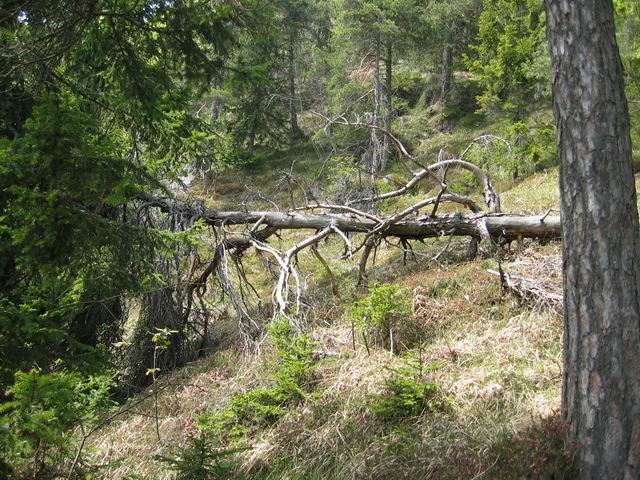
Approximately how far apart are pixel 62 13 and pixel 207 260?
5109 millimetres

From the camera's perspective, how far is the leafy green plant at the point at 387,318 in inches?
260

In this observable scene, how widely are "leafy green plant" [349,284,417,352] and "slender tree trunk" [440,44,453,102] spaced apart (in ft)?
78.1

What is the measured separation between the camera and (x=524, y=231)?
878cm

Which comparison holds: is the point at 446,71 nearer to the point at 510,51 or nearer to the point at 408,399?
the point at 510,51

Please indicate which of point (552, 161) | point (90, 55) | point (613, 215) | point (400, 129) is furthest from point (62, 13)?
point (400, 129)

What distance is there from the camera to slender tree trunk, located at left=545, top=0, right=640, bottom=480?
12.1 feet

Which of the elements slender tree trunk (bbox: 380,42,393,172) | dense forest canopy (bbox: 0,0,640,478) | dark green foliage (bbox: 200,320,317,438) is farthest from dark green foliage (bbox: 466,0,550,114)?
dark green foliage (bbox: 200,320,317,438)

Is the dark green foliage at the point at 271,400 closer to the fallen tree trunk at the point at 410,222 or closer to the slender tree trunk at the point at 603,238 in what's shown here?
the slender tree trunk at the point at 603,238

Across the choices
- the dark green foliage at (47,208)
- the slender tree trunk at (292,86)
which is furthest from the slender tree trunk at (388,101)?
the dark green foliage at (47,208)

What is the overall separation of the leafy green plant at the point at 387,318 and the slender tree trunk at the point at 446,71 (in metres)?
23.8

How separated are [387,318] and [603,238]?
3.31 meters

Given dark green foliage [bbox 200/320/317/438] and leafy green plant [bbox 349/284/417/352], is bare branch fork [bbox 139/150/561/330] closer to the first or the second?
leafy green plant [bbox 349/284/417/352]

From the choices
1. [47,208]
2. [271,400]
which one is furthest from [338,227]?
[47,208]

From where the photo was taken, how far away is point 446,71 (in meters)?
28.7
